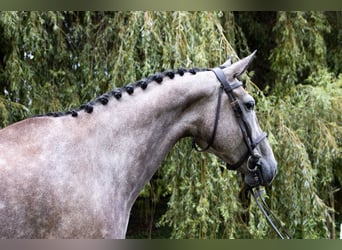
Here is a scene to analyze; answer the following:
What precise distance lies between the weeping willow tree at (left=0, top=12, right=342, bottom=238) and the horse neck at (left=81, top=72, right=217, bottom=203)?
1.08 metres

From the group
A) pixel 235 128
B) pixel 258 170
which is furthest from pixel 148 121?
pixel 258 170

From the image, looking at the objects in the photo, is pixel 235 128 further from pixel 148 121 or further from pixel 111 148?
pixel 111 148

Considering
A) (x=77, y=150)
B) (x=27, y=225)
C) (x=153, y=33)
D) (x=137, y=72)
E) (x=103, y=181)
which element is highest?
(x=153, y=33)

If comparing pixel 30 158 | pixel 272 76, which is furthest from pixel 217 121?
pixel 272 76

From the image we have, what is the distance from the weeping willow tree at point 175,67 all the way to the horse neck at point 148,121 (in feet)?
3.53

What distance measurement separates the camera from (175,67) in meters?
2.75

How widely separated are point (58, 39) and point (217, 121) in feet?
6.61

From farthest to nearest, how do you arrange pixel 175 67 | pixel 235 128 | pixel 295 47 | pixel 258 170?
pixel 295 47 → pixel 175 67 → pixel 258 170 → pixel 235 128

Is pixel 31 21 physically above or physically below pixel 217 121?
above

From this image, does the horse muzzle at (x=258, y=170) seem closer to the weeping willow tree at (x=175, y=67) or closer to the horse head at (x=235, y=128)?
the horse head at (x=235, y=128)

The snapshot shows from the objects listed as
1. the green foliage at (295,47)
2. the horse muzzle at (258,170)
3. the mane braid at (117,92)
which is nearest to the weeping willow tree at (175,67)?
the green foliage at (295,47)

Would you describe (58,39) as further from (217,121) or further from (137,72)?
(217,121)

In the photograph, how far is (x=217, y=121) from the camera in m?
1.65

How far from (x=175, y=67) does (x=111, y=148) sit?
136 centimetres
